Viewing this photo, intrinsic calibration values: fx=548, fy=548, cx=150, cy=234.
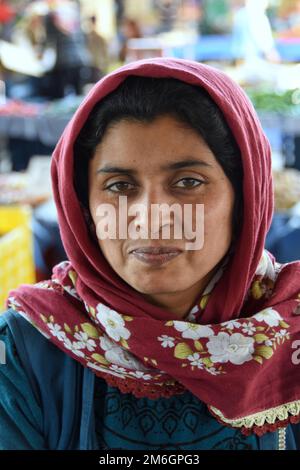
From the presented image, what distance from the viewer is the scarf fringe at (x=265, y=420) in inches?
37.7

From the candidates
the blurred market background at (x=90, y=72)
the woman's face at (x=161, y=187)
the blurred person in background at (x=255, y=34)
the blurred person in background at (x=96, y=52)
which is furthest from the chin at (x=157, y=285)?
the blurred person in background at (x=96, y=52)

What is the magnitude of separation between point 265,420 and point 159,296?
291 millimetres

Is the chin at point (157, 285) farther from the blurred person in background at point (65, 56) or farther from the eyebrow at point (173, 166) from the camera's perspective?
the blurred person in background at point (65, 56)

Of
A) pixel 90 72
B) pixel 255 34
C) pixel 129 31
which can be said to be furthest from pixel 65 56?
pixel 255 34

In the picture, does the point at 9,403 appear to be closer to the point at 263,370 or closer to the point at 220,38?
the point at 263,370

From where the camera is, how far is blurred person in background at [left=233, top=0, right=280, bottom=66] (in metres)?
5.14

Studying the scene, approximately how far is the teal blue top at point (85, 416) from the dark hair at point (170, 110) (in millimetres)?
408

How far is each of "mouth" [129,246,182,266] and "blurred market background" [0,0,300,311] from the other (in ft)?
3.93

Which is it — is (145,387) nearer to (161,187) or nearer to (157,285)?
(157,285)

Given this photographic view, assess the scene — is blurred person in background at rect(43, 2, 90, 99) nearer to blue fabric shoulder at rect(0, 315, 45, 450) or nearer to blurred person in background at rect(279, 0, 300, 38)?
blurred person in background at rect(279, 0, 300, 38)

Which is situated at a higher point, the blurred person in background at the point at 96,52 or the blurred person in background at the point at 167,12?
the blurred person in background at the point at 167,12

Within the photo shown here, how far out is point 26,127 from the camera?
452 centimetres

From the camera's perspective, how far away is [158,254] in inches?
33.8

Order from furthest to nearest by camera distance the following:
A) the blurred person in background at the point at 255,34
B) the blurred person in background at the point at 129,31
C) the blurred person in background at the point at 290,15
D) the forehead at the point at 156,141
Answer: the blurred person in background at the point at 290,15 < the blurred person in background at the point at 129,31 < the blurred person in background at the point at 255,34 < the forehead at the point at 156,141
